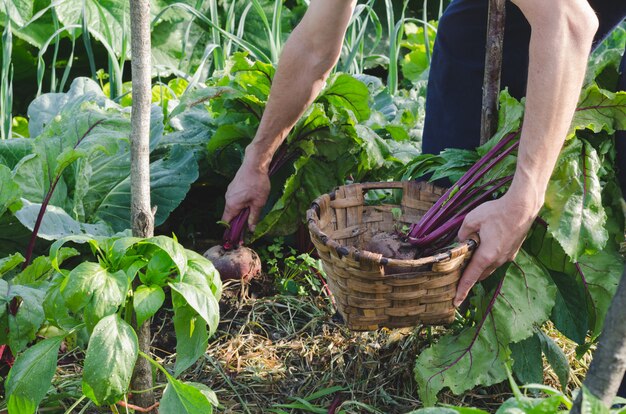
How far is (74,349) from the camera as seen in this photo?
211 centimetres

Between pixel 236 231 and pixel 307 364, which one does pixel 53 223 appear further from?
pixel 307 364

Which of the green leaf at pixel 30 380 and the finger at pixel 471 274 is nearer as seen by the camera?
the green leaf at pixel 30 380

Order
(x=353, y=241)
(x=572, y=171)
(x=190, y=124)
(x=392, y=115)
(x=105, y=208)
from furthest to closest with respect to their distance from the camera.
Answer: (x=392, y=115) < (x=190, y=124) < (x=105, y=208) < (x=353, y=241) < (x=572, y=171)

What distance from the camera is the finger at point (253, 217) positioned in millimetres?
2480

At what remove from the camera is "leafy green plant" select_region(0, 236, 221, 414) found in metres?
1.46

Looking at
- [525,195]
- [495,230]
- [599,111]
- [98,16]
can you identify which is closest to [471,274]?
[495,230]

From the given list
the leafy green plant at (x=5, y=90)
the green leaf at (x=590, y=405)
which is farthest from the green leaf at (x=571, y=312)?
the leafy green plant at (x=5, y=90)

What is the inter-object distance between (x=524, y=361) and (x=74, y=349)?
1.20 meters

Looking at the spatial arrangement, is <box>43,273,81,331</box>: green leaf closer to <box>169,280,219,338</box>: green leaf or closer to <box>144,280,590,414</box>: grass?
<box>169,280,219,338</box>: green leaf

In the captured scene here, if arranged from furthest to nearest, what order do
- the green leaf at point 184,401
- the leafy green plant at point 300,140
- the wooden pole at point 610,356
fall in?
the leafy green plant at point 300,140, the green leaf at point 184,401, the wooden pole at point 610,356

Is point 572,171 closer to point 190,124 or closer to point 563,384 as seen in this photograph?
point 563,384

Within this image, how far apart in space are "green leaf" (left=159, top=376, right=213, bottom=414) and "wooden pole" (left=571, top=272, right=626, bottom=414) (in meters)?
0.73

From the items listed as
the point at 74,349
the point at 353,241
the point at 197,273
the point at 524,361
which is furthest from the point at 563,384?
the point at 74,349

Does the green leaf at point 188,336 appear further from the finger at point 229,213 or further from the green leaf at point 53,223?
the finger at point 229,213
